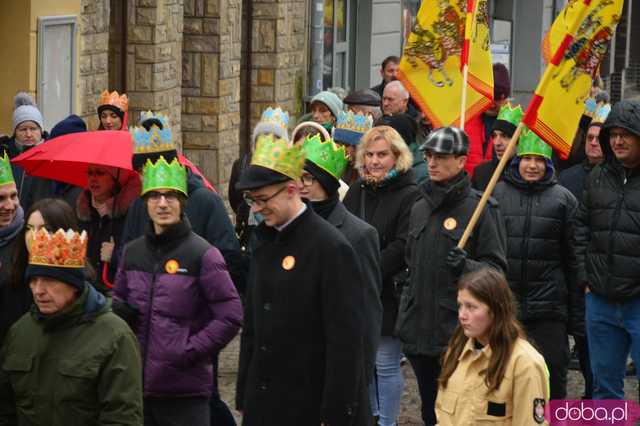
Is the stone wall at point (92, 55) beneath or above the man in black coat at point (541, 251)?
above

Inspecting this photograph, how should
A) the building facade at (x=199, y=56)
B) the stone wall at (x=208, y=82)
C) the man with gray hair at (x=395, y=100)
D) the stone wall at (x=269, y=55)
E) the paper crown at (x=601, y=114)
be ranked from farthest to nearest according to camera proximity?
the stone wall at (x=269, y=55), the stone wall at (x=208, y=82), the man with gray hair at (x=395, y=100), the building facade at (x=199, y=56), the paper crown at (x=601, y=114)

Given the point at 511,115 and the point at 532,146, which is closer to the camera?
the point at 532,146

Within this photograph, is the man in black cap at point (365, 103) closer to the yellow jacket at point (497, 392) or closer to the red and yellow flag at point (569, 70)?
the red and yellow flag at point (569, 70)

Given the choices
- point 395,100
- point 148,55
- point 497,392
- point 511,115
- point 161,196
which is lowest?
point 497,392

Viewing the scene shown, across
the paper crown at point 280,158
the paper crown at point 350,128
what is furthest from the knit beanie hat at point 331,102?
the paper crown at point 280,158

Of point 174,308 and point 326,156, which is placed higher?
point 326,156

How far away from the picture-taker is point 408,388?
12.4 m

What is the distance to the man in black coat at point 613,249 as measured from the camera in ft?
33.6

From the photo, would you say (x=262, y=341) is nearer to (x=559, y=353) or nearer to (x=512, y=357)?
(x=512, y=357)

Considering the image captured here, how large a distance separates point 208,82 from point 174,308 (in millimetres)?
10768

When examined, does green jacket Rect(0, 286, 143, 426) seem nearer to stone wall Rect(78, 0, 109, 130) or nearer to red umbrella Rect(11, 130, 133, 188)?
red umbrella Rect(11, 130, 133, 188)

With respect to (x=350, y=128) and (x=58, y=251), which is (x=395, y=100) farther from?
(x=58, y=251)

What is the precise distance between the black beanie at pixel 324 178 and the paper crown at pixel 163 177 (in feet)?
1.94

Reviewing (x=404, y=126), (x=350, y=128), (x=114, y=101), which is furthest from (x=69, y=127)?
(x=404, y=126)
